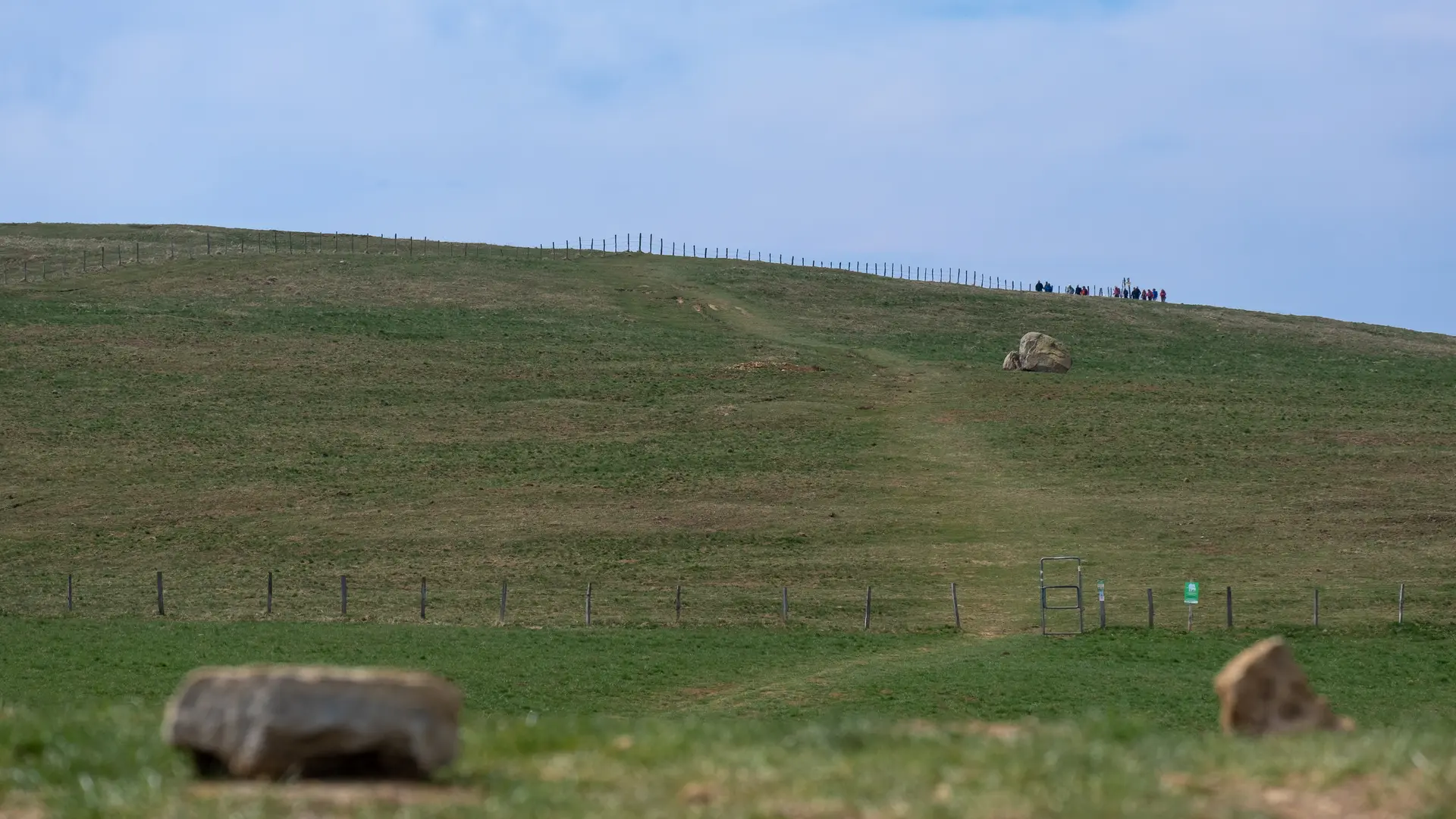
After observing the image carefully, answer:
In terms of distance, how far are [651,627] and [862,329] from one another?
65.0 meters

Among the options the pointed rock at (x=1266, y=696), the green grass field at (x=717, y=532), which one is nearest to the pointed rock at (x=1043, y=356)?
the green grass field at (x=717, y=532)

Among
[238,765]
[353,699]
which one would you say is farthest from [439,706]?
[238,765]

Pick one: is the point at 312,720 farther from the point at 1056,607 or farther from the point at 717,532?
the point at 717,532

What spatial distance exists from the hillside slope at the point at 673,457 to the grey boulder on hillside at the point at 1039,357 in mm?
1611

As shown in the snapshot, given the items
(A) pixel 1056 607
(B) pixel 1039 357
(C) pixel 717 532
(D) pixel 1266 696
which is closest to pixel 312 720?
(D) pixel 1266 696

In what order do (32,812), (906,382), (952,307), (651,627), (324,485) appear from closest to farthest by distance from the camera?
1. (32,812)
2. (651,627)
3. (324,485)
4. (906,382)
5. (952,307)

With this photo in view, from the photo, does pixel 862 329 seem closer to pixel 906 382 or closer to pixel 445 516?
pixel 906 382

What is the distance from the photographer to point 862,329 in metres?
107

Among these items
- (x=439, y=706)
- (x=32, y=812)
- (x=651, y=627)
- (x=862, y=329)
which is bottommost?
(x=651, y=627)

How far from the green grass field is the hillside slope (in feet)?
0.95

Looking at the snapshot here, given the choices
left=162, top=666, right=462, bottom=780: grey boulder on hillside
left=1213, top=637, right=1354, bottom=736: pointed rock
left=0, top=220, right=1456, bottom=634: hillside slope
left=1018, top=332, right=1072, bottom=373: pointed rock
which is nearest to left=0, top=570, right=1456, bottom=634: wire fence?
left=0, top=220, right=1456, bottom=634: hillside slope

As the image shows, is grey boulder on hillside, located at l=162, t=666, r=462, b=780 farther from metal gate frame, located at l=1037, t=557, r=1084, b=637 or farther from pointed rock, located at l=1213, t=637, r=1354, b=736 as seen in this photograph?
metal gate frame, located at l=1037, t=557, r=1084, b=637

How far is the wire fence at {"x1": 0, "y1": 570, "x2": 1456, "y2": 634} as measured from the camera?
44844 mm

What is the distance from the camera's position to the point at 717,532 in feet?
184
